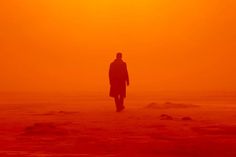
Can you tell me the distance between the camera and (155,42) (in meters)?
84.7

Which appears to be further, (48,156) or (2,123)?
(2,123)

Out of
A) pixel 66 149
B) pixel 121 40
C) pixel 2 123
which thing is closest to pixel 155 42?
pixel 121 40

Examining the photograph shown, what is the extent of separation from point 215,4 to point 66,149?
72456 mm

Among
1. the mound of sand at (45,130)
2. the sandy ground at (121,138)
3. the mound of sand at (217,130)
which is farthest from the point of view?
the mound of sand at (45,130)

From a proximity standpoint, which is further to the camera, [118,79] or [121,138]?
[118,79]

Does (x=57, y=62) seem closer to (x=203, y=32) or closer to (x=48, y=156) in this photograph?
(x=203, y=32)

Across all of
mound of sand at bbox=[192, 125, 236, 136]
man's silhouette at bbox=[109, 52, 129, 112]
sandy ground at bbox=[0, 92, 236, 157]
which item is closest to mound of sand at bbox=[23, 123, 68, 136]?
sandy ground at bbox=[0, 92, 236, 157]

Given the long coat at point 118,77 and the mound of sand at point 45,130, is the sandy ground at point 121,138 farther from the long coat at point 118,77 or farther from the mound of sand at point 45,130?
the long coat at point 118,77

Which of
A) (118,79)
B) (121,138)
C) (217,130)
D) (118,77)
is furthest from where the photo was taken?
(118,77)

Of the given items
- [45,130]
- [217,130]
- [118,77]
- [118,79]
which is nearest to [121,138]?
[45,130]

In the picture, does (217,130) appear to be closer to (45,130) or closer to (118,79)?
(45,130)

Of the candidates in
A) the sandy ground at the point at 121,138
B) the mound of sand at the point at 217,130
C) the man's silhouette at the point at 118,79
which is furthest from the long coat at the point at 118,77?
the mound of sand at the point at 217,130

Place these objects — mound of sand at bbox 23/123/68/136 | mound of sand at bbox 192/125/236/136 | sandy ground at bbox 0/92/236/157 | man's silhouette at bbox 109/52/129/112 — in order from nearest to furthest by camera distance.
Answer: sandy ground at bbox 0/92/236/157, mound of sand at bbox 192/125/236/136, mound of sand at bbox 23/123/68/136, man's silhouette at bbox 109/52/129/112

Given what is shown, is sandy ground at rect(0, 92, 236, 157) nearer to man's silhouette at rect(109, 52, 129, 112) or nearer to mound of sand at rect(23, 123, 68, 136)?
mound of sand at rect(23, 123, 68, 136)
